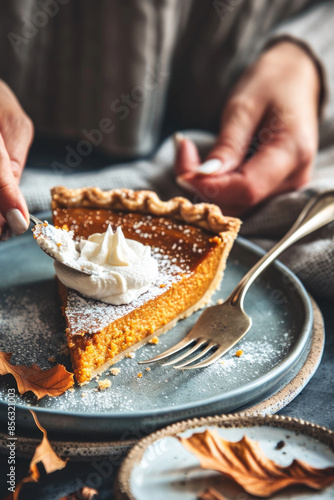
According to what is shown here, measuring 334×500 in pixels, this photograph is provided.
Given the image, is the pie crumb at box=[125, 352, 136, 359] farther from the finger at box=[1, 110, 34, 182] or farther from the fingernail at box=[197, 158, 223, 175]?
the fingernail at box=[197, 158, 223, 175]

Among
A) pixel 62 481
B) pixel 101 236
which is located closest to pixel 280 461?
pixel 62 481

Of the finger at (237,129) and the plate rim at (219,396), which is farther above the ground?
the finger at (237,129)

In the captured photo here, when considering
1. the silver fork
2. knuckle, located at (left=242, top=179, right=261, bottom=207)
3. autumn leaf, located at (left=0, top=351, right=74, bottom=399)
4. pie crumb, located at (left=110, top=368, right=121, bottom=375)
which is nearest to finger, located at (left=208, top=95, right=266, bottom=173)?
knuckle, located at (left=242, top=179, right=261, bottom=207)

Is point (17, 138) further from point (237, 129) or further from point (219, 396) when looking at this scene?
point (219, 396)

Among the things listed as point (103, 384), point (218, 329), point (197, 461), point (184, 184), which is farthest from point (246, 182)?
point (197, 461)

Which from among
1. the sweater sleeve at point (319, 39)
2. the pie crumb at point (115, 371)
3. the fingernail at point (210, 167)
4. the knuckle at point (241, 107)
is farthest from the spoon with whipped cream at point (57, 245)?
the sweater sleeve at point (319, 39)

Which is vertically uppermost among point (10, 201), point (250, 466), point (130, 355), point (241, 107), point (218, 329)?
point (241, 107)

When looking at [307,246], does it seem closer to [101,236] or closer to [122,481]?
[101,236]

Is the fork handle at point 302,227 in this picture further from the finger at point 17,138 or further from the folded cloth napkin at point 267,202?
the finger at point 17,138
